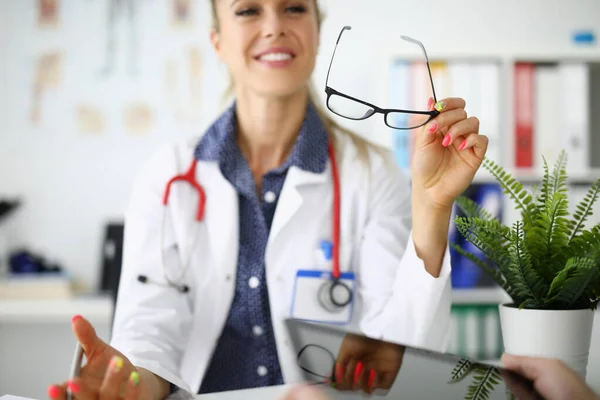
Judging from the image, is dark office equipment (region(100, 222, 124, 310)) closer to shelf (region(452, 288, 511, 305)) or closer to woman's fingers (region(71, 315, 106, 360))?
shelf (region(452, 288, 511, 305))

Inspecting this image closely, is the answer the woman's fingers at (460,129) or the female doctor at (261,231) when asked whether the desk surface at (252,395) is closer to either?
the female doctor at (261,231)

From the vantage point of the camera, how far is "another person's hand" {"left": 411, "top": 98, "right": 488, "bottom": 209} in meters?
0.83

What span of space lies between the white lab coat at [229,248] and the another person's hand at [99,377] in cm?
34

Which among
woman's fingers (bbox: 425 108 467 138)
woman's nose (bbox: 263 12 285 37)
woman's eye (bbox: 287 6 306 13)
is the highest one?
woman's eye (bbox: 287 6 306 13)

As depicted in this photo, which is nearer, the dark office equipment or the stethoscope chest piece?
the stethoscope chest piece

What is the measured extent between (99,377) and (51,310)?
1.55 meters

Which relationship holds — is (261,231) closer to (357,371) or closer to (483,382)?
(357,371)

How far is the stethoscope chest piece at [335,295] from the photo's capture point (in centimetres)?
124

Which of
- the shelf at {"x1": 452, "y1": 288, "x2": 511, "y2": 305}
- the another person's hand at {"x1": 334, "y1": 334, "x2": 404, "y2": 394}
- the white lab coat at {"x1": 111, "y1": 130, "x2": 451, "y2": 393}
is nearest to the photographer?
the another person's hand at {"x1": 334, "y1": 334, "x2": 404, "y2": 394}

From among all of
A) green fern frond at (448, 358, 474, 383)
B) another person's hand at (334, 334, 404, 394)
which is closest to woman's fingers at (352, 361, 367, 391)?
another person's hand at (334, 334, 404, 394)

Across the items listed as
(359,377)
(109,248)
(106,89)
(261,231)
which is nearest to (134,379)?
(359,377)

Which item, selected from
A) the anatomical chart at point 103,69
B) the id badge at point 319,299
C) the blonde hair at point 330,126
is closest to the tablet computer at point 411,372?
the id badge at point 319,299

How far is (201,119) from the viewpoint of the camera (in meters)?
2.63

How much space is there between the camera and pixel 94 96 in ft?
8.52
